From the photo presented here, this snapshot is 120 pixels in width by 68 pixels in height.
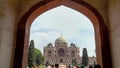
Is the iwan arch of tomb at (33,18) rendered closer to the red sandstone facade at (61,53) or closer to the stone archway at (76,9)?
the stone archway at (76,9)

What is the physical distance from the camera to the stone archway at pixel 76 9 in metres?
2.50

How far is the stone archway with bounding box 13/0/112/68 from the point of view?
2.50 m

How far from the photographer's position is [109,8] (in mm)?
2656

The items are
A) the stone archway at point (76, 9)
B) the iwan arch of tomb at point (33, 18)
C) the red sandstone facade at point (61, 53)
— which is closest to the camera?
the iwan arch of tomb at point (33, 18)

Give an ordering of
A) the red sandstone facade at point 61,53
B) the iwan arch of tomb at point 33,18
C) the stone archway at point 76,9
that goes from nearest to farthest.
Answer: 1. the iwan arch of tomb at point 33,18
2. the stone archway at point 76,9
3. the red sandstone facade at point 61,53

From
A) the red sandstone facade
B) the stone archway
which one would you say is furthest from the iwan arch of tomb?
the red sandstone facade

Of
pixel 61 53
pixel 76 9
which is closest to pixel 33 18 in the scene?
pixel 76 9

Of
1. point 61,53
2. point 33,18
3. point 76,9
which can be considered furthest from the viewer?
point 61,53

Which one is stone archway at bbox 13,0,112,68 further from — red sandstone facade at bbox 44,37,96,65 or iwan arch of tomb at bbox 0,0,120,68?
red sandstone facade at bbox 44,37,96,65

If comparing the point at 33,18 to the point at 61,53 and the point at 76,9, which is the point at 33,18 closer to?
the point at 76,9

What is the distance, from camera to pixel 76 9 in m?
3.13

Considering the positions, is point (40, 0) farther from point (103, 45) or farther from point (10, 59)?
point (103, 45)

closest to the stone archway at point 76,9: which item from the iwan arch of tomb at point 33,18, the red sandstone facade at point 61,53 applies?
the iwan arch of tomb at point 33,18

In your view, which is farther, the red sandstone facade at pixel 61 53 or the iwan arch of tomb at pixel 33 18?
the red sandstone facade at pixel 61 53
